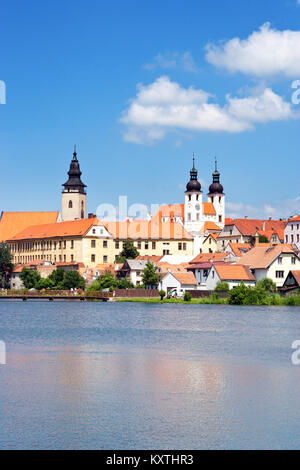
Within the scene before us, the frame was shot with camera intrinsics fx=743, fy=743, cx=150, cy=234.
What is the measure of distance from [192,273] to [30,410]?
7046 centimetres

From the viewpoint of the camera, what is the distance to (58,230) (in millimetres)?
124875

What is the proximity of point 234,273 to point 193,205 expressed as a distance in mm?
65044

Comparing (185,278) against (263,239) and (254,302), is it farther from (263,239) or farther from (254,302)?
(263,239)

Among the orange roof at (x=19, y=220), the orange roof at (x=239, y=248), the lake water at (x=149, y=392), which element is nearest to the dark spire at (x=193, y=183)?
the orange roof at (x=19, y=220)

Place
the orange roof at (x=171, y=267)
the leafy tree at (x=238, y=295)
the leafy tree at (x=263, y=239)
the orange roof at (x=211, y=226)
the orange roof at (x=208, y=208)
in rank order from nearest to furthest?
1. the leafy tree at (x=238, y=295)
2. the orange roof at (x=171, y=267)
3. the leafy tree at (x=263, y=239)
4. the orange roof at (x=211, y=226)
5. the orange roof at (x=208, y=208)

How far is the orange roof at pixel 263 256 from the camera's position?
78.6 metres

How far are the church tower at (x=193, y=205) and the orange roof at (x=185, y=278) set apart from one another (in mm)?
54886

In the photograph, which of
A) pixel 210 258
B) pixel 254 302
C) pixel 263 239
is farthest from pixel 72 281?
pixel 254 302

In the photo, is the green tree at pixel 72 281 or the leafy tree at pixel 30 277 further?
the leafy tree at pixel 30 277

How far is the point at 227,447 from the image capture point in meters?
15.5

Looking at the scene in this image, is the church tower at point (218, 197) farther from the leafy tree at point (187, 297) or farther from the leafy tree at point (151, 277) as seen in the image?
→ the leafy tree at point (187, 297)

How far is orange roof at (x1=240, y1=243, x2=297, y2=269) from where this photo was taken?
78625 mm

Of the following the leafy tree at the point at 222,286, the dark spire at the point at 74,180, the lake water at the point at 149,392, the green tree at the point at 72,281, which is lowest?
the lake water at the point at 149,392
